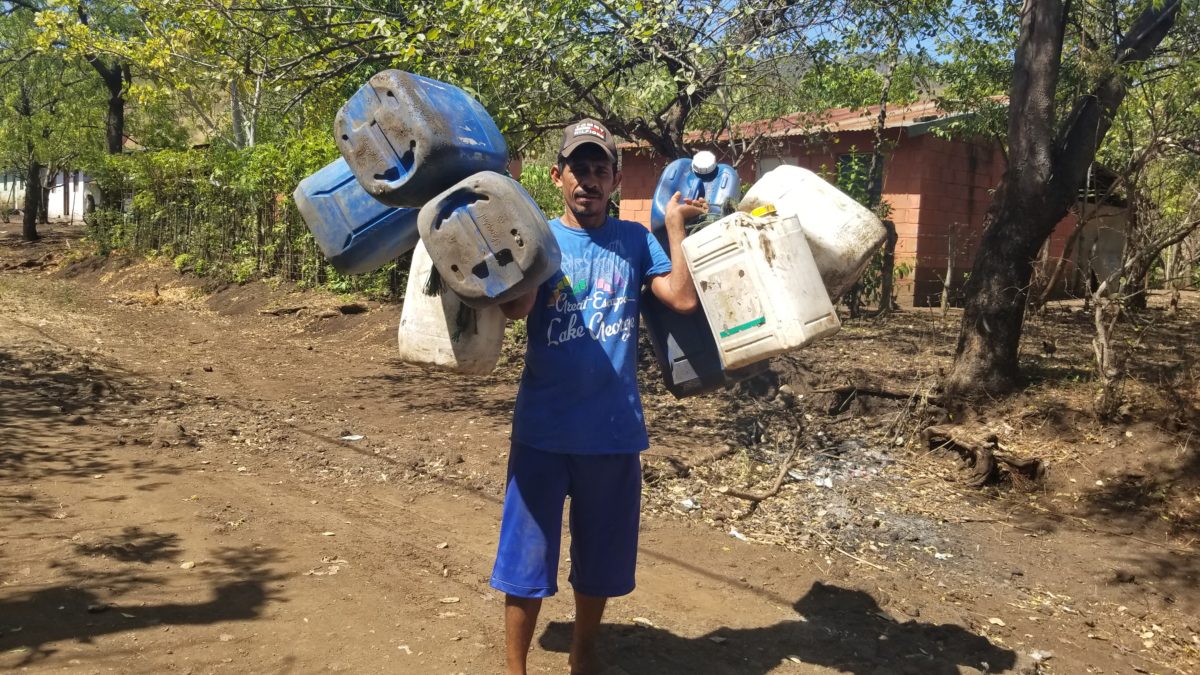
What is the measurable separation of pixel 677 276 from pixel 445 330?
0.71 meters

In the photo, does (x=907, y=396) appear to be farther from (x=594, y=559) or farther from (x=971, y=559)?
(x=594, y=559)

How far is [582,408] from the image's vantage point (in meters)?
2.59

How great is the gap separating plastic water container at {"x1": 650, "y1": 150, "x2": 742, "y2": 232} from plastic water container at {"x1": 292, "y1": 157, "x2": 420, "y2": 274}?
84cm

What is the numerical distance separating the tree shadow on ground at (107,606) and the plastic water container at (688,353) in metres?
1.75

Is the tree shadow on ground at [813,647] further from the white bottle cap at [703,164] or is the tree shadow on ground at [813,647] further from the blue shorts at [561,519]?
the white bottle cap at [703,164]

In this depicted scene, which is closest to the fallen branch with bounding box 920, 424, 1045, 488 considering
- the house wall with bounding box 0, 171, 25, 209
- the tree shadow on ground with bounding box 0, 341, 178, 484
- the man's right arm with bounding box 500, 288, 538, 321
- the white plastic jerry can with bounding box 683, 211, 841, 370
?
the white plastic jerry can with bounding box 683, 211, 841, 370

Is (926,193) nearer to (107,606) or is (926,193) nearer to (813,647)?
(813,647)

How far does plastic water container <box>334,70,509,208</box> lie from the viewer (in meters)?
2.46

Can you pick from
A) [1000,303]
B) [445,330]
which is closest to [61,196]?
[1000,303]

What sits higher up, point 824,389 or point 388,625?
point 824,389

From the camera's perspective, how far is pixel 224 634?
3090mm

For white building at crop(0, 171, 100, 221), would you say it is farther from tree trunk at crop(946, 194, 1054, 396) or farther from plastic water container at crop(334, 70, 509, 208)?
plastic water container at crop(334, 70, 509, 208)

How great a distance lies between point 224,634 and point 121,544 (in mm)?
1075

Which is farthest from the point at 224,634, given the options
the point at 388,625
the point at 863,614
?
the point at 863,614
